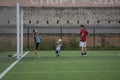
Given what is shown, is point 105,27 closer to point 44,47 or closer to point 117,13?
point 117,13

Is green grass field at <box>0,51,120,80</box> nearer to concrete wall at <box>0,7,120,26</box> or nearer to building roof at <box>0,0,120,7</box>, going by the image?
concrete wall at <box>0,7,120,26</box>

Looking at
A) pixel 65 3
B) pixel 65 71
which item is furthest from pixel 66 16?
pixel 65 71

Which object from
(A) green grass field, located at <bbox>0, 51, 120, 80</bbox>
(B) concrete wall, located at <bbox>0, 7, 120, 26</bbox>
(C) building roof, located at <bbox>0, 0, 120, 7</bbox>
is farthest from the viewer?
(C) building roof, located at <bbox>0, 0, 120, 7</bbox>

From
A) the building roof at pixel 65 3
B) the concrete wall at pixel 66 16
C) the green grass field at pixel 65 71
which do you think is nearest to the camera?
the green grass field at pixel 65 71

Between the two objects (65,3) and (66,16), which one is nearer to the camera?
(66,16)

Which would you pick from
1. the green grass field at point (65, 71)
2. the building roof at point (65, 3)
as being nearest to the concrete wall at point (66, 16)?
the building roof at point (65, 3)

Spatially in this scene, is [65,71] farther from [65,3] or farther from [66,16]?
[65,3]

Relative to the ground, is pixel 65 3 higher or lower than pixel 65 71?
higher

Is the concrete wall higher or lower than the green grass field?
higher

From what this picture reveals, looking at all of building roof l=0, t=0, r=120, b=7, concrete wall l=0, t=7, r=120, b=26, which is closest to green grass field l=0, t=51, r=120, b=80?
concrete wall l=0, t=7, r=120, b=26

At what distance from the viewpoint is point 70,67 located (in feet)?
69.1

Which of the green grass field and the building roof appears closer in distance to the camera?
the green grass field

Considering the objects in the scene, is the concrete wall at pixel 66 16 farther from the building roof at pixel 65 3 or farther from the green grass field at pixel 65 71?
the green grass field at pixel 65 71

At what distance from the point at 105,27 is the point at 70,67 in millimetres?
36684
